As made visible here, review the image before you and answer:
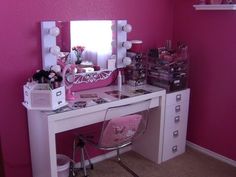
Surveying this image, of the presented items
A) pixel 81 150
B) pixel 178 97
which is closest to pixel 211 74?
pixel 178 97

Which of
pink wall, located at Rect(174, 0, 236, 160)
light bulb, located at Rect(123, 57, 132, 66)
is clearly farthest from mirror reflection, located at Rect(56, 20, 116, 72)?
pink wall, located at Rect(174, 0, 236, 160)

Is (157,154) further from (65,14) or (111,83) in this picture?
(65,14)

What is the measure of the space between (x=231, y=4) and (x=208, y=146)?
1.31 metres

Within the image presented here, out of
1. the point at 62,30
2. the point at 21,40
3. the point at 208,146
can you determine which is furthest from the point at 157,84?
the point at 21,40

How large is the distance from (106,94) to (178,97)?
69 cm

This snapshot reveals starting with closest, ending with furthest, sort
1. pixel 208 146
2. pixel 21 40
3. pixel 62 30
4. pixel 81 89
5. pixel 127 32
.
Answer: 1. pixel 21 40
2. pixel 62 30
3. pixel 81 89
4. pixel 127 32
5. pixel 208 146

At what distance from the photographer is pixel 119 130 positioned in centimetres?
194

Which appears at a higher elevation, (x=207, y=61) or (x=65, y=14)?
(x=65, y=14)

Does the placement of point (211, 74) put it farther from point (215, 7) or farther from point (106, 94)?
point (106, 94)

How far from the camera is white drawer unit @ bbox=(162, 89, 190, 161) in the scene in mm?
2507

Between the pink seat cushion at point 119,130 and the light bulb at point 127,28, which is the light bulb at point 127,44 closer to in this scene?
the light bulb at point 127,28

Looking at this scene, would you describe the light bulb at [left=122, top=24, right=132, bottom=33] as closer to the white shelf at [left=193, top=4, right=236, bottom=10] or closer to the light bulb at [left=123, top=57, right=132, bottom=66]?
the light bulb at [left=123, top=57, right=132, bottom=66]

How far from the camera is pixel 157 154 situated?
255 cm

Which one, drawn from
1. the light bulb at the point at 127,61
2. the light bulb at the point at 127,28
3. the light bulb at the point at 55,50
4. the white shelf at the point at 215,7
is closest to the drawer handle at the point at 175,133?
the light bulb at the point at 127,61
